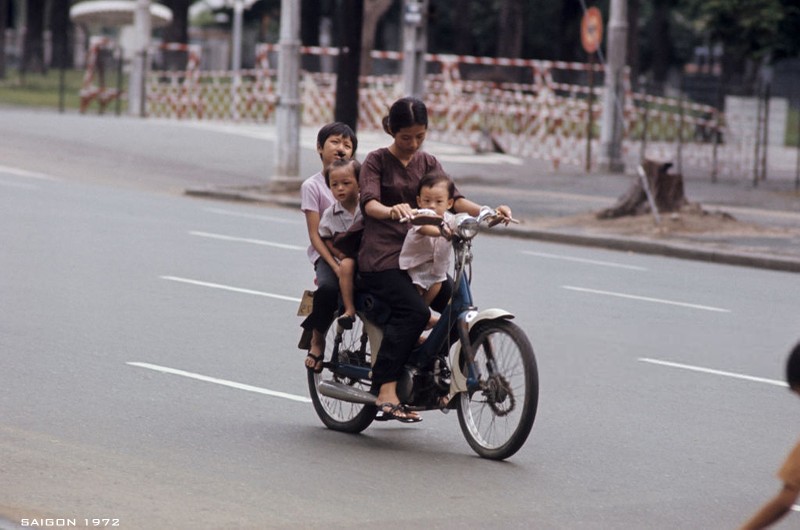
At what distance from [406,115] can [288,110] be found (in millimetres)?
16152

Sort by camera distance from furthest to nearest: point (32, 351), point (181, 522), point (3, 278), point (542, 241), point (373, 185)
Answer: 1. point (542, 241)
2. point (3, 278)
3. point (32, 351)
4. point (373, 185)
5. point (181, 522)

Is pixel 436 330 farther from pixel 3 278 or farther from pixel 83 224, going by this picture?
pixel 83 224

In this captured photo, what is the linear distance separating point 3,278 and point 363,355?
5.82m

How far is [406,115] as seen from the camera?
276 inches

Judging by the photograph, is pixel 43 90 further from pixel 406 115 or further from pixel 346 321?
pixel 406 115

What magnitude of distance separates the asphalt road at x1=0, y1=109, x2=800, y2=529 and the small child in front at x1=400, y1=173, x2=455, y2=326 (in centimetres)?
81

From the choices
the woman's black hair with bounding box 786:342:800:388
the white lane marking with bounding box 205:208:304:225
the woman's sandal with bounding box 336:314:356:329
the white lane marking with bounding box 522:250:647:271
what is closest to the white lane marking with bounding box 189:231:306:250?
the white lane marking with bounding box 205:208:304:225

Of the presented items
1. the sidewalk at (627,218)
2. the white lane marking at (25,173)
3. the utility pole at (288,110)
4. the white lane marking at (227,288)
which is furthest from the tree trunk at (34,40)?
the white lane marking at (227,288)

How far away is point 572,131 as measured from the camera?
30.3m

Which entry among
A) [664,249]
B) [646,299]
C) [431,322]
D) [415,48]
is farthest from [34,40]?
[431,322]

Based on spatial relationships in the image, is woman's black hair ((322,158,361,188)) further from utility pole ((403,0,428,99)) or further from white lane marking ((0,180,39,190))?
utility pole ((403,0,428,99))

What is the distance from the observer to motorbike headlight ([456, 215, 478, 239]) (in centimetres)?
682

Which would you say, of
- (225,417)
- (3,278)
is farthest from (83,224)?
(225,417)

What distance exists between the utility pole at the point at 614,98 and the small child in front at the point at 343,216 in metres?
20.6
